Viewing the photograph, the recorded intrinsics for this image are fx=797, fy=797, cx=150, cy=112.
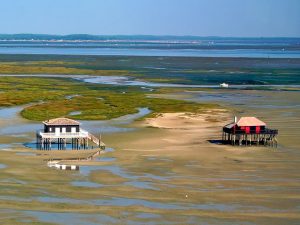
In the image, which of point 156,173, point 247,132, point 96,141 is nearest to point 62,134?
point 96,141

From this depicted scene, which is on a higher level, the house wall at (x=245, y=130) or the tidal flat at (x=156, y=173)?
the house wall at (x=245, y=130)

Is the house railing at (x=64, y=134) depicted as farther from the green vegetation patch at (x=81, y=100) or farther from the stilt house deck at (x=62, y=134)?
the green vegetation patch at (x=81, y=100)

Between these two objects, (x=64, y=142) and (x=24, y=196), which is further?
(x=64, y=142)

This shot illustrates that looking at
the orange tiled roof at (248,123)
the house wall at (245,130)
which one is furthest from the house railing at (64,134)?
the orange tiled roof at (248,123)

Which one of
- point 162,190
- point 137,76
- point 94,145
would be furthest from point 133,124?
point 137,76

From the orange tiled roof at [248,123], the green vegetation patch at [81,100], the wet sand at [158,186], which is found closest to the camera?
the wet sand at [158,186]

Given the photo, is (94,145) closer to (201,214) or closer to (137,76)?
(201,214)

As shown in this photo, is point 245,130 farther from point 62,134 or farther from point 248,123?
point 62,134
